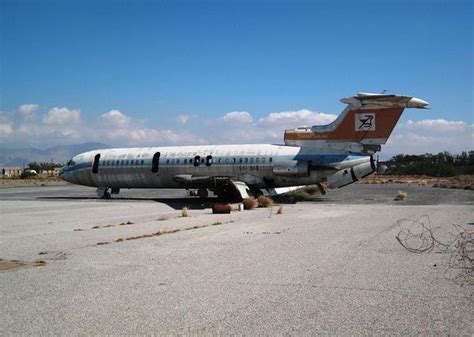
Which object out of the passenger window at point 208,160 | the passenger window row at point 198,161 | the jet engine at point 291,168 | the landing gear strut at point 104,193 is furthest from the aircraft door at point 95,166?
the jet engine at point 291,168

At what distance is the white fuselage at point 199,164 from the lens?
97.5ft

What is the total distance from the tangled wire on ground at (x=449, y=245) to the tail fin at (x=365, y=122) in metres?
10.6

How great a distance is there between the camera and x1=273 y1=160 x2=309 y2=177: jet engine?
2962 centimetres

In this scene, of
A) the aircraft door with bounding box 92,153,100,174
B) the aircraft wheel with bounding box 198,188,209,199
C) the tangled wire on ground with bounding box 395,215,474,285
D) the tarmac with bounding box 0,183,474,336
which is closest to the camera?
the tarmac with bounding box 0,183,474,336

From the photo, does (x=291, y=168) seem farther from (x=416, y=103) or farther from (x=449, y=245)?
(x=449, y=245)

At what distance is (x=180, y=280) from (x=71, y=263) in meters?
2.85

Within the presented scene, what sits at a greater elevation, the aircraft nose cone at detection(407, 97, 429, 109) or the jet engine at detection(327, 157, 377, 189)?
the aircraft nose cone at detection(407, 97, 429, 109)

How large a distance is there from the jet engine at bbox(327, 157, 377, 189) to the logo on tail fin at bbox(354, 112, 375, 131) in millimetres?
1761

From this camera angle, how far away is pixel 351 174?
1139 inches

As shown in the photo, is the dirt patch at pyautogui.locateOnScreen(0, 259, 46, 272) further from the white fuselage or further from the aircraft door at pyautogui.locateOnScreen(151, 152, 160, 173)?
the aircraft door at pyautogui.locateOnScreen(151, 152, 160, 173)

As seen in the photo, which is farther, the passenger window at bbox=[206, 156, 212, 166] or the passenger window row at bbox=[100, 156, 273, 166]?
the passenger window at bbox=[206, 156, 212, 166]

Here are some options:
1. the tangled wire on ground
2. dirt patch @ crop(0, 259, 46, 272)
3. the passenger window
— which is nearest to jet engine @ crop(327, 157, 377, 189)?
the passenger window

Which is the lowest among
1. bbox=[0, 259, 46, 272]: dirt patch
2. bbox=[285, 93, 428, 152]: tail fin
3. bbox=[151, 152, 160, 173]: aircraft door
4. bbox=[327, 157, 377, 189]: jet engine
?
bbox=[0, 259, 46, 272]: dirt patch

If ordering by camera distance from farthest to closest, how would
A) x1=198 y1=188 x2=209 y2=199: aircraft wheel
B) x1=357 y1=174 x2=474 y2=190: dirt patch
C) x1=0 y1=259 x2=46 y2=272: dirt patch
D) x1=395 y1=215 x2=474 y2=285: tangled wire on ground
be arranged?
1. x1=357 y1=174 x2=474 y2=190: dirt patch
2. x1=198 y1=188 x2=209 y2=199: aircraft wheel
3. x1=0 y1=259 x2=46 y2=272: dirt patch
4. x1=395 y1=215 x2=474 y2=285: tangled wire on ground
